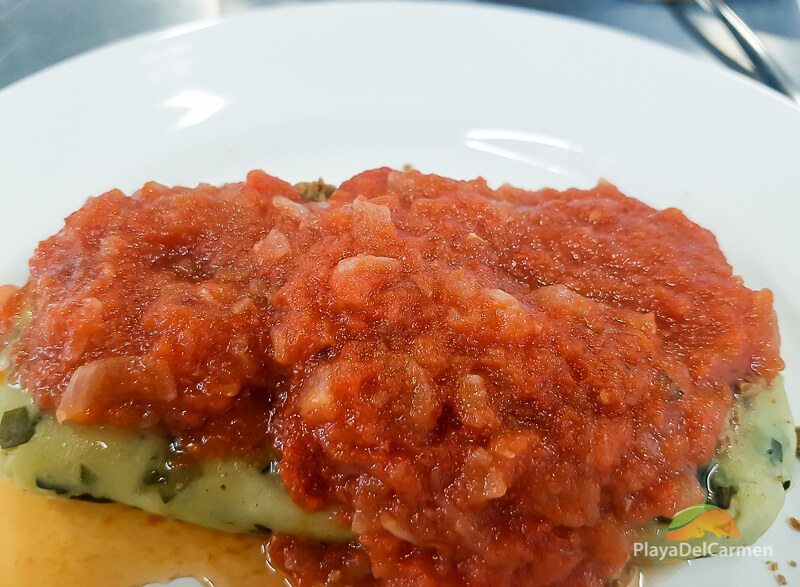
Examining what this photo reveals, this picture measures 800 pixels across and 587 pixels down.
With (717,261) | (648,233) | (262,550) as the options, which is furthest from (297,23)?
(262,550)

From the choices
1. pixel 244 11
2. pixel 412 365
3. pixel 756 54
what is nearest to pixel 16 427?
pixel 412 365

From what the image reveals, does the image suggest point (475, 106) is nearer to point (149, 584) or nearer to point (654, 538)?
point (654, 538)

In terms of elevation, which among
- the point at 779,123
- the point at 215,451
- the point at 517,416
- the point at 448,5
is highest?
the point at 448,5

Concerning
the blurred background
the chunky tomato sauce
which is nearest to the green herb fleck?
the chunky tomato sauce

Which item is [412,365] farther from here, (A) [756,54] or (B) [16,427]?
(A) [756,54]

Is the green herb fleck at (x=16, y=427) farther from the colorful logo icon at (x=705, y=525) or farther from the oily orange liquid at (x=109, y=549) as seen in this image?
the colorful logo icon at (x=705, y=525)

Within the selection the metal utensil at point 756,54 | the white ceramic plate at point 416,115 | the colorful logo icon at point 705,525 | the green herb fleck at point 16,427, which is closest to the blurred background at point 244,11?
the metal utensil at point 756,54

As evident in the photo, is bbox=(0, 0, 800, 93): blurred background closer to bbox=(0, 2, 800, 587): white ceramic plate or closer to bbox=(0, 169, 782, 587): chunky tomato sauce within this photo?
bbox=(0, 2, 800, 587): white ceramic plate
